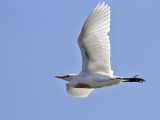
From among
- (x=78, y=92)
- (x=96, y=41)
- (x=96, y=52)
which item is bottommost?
(x=78, y=92)

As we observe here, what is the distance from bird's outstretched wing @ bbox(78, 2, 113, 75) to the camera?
47.6 feet

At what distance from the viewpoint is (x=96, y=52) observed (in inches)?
576

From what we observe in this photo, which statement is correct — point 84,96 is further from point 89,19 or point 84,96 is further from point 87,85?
point 89,19

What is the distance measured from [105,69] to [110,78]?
0.47 metres

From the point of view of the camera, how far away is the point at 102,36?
47.8ft

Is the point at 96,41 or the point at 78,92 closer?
the point at 96,41

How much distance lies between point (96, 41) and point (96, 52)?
0.38 meters

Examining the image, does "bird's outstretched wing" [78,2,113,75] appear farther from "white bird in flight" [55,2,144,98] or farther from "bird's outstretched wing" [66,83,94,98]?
"bird's outstretched wing" [66,83,94,98]

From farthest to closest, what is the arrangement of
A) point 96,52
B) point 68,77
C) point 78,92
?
point 78,92 < point 68,77 < point 96,52

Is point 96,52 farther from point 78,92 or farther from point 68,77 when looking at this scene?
point 78,92

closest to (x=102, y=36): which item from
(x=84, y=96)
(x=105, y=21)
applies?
(x=105, y=21)

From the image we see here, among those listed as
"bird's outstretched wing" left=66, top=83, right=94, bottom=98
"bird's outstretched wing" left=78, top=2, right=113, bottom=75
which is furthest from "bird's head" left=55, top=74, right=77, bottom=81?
"bird's outstretched wing" left=66, top=83, right=94, bottom=98

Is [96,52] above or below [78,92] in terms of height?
above

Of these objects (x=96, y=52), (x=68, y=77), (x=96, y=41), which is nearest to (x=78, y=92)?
(x=68, y=77)
